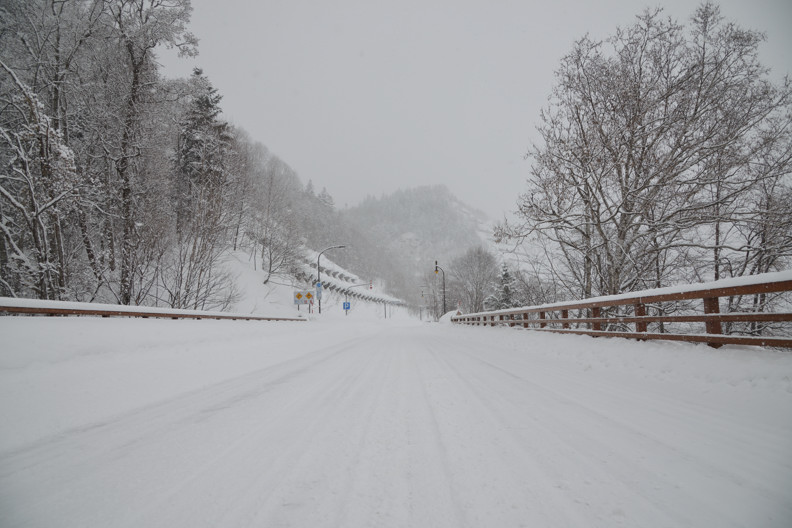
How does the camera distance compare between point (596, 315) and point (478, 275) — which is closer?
point (596, 315)

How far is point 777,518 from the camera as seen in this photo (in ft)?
4.58

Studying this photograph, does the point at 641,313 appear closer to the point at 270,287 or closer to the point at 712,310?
the point at 712,310

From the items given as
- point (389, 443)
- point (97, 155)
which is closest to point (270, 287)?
point (97, 155)

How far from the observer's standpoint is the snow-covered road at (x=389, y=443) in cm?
146

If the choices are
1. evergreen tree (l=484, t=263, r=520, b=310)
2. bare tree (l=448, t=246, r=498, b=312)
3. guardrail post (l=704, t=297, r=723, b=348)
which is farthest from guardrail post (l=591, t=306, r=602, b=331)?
bare tree (l=448, t=246, r=498, b=312)

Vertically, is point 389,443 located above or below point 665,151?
below

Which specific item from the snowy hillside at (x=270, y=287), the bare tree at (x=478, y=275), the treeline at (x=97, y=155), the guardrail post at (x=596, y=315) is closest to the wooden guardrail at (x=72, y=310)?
the treeline at (x=97, y=155)

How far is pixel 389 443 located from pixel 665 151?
11.9 m

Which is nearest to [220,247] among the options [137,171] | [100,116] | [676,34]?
[137,171]

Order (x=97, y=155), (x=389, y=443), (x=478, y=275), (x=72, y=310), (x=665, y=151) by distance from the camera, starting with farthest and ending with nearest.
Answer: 1. (x=478, y=275)
2. (x=97, y=155)
3. (x=665, y=151)
4. (x=72, y=310)
5. (x=389, y=443)

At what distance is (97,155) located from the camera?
43.5 feet

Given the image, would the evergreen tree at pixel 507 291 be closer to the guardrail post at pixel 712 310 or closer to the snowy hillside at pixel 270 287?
the snowy hillside at pixel 270 287

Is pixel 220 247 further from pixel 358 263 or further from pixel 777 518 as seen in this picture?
pixel 358 263

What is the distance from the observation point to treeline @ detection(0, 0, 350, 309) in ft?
33.9
